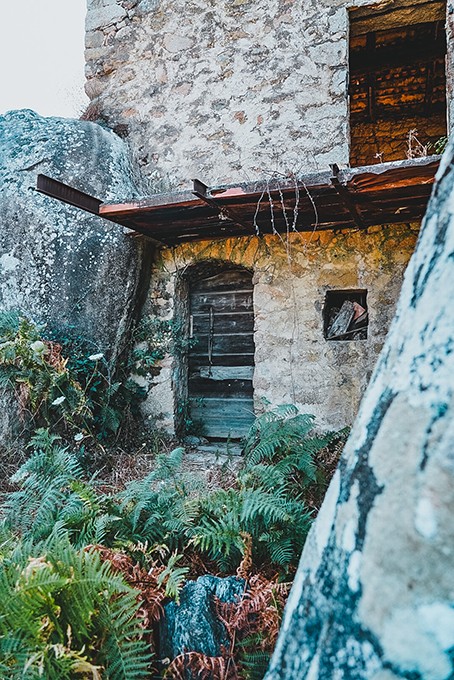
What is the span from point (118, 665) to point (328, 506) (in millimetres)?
1319

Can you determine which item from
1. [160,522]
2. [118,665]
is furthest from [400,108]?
[118,665]

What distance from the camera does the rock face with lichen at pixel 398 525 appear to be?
0.56m

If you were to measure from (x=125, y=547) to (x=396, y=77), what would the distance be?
7.41 meters

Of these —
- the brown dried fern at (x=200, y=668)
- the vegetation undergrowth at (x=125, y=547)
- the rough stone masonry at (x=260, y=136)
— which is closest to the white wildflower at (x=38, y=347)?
the vegetation undergrowth at (x=125, y=547)

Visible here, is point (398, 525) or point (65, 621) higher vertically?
point (398, 525)

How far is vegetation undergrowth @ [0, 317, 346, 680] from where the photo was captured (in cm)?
161

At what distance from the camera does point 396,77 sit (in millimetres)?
7246

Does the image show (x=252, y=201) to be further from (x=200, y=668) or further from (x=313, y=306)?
(x=200, y=668)

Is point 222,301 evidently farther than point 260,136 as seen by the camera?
Yes

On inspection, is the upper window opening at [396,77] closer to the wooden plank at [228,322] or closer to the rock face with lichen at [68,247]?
the wooden plank at [228,322]

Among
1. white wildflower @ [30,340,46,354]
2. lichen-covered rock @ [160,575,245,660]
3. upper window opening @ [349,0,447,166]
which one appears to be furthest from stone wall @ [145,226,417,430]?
lichen-covered rock @ [160,575,245,660]

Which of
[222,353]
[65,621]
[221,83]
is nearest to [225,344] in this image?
[222,353]

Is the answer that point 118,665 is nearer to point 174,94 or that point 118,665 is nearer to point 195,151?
point 195,151

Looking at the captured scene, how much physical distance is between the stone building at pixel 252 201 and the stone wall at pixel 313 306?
1cm
